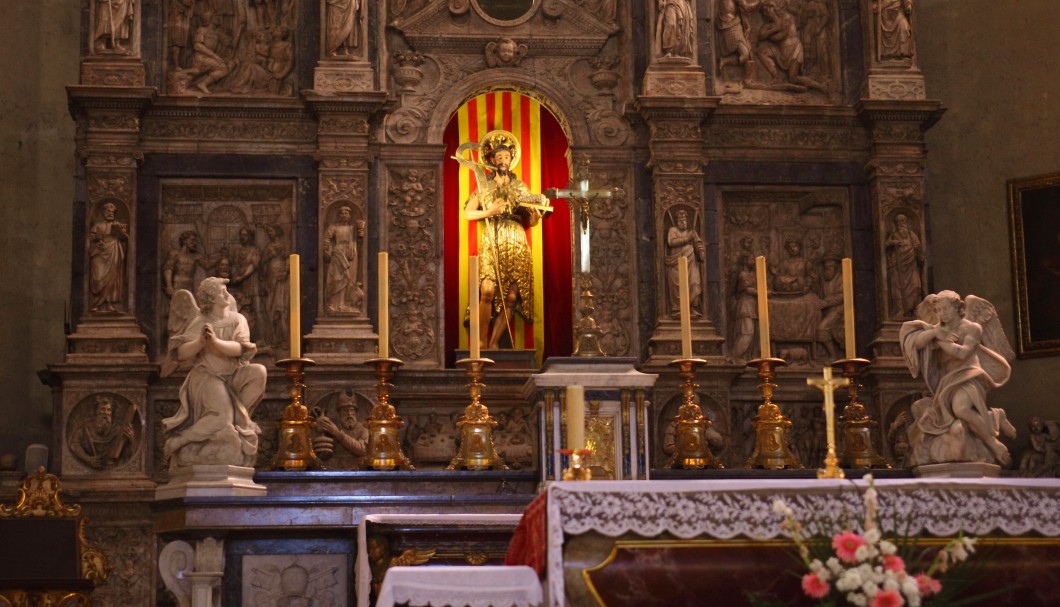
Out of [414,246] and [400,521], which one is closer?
[400,521]

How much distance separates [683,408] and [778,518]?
4.15 m

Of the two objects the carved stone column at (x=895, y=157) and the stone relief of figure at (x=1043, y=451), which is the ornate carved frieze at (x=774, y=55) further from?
the stone relief of figure at (x=1043, y=451)

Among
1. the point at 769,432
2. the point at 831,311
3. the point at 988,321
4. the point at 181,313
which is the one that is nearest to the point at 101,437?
the point at 181,313

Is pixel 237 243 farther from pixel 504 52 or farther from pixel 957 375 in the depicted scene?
pixel 957 375

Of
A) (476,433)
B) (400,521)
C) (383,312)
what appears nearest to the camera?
(400,521)

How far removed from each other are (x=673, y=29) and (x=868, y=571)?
9.36 m

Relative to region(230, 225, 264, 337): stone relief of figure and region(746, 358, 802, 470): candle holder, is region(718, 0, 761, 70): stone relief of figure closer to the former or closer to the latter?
region(746, 358, 802, 470): candle holder

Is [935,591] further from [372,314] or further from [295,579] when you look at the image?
[372,314]

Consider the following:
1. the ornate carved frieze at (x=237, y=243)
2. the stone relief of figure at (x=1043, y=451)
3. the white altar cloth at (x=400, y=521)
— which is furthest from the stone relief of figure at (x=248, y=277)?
the stone relief of figure at (x=1043, y=451)

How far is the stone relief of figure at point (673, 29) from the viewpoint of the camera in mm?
15797

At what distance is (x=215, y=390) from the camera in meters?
11.5

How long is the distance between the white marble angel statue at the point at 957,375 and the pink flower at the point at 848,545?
4.37 m

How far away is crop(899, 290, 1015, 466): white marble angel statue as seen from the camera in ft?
37.7

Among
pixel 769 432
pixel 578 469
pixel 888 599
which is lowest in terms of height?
pixel 888 599
